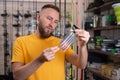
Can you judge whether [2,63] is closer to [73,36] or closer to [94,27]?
[94,27]

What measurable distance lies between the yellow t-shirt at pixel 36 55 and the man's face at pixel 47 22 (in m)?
0.08

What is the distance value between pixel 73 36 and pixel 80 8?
2.65 meters

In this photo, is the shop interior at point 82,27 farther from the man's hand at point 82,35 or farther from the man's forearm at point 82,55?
the man's hand at point 82,35

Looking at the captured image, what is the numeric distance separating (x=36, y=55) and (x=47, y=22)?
0.91ft

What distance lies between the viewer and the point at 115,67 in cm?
296

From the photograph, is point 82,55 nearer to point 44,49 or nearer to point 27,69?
point 44,49

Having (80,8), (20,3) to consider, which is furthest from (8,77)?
(80,8)

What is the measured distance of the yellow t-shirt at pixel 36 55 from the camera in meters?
1.69

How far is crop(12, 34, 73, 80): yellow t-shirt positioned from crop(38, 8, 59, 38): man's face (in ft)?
0.27

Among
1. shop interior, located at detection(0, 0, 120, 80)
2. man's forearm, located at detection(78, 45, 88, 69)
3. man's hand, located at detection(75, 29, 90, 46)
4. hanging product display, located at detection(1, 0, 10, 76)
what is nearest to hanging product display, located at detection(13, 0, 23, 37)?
shop interior, located at detection(0, 0, 120, 80)

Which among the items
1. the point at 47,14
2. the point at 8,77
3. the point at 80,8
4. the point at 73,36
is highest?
the point at 80,8

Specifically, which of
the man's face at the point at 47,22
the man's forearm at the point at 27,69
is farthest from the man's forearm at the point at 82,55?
the man's forearm at the point at 27,69

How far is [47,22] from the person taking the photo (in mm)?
1700

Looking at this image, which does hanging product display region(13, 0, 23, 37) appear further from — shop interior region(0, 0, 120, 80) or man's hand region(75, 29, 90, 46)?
man's hand region(75, 29, 90, 46)
